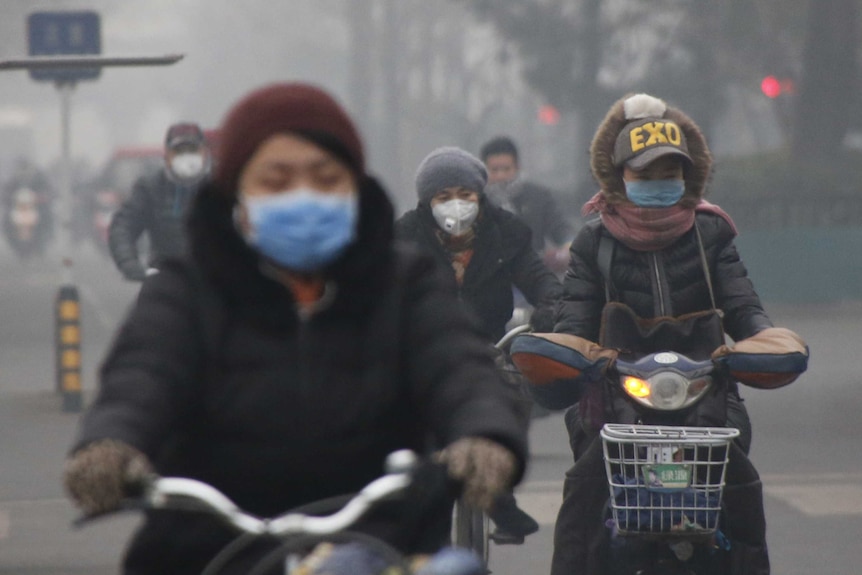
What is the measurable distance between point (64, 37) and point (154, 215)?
2.88m

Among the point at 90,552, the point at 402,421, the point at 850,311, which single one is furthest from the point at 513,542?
the point at 850,311

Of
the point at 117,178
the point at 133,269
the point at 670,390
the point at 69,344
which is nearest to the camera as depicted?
the point at 670,390

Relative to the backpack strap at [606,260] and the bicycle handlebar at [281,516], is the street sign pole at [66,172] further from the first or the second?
the bicycle handlebar at [281,516]

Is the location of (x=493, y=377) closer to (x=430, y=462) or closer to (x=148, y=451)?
(x=430, y=462)

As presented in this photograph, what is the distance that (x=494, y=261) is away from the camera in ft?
25.5

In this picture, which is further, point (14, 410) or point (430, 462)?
point (14, 410)

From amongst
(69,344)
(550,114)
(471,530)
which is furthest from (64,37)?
(550,114)

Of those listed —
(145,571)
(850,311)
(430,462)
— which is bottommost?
(850,311)

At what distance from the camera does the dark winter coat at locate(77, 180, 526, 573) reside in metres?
3.34

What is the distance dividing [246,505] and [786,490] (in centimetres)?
677

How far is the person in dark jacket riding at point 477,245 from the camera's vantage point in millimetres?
7715

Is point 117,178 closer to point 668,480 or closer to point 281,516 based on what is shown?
point 668,480

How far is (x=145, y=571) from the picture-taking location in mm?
3340

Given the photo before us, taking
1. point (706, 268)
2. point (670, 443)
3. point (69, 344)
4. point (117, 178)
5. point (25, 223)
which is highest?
point (706, 268)
